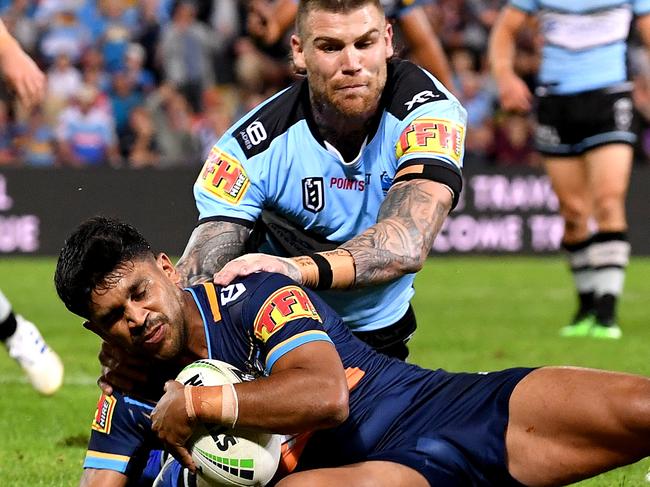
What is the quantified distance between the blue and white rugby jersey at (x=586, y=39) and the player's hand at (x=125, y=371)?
702cm

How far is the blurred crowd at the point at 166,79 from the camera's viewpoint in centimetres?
1766

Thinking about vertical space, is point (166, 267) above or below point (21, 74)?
above

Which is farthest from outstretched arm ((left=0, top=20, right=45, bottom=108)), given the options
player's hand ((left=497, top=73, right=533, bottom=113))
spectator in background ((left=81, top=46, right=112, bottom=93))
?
spectator in background ((left=81, top=46, right=112, bottom=93))

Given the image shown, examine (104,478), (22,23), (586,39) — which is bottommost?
(22,23)

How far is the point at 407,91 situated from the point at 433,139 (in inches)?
12.9

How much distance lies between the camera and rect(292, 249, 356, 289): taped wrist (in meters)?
4.93

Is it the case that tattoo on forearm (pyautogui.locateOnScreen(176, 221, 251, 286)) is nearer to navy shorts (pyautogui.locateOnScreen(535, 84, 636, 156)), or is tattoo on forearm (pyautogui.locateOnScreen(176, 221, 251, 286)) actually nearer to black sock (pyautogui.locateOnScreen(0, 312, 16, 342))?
black sock (pyautogui.locateOnScreen(0, 312, 16, 342))

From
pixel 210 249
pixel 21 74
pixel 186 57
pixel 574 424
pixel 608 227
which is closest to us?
pixel 574 424

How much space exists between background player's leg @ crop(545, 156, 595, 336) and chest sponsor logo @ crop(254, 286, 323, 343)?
644cm

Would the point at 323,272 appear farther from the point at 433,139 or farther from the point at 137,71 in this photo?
the point at 137,71

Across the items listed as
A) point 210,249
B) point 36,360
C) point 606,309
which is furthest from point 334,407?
point 606,309

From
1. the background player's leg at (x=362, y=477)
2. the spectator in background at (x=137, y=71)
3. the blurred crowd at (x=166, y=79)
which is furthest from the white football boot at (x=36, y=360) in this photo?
the spectator in background at (x=137, y=71)

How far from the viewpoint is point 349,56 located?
5.54 m

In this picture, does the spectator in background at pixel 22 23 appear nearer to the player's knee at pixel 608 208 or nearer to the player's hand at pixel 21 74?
the player's knee at pixel 608 208
